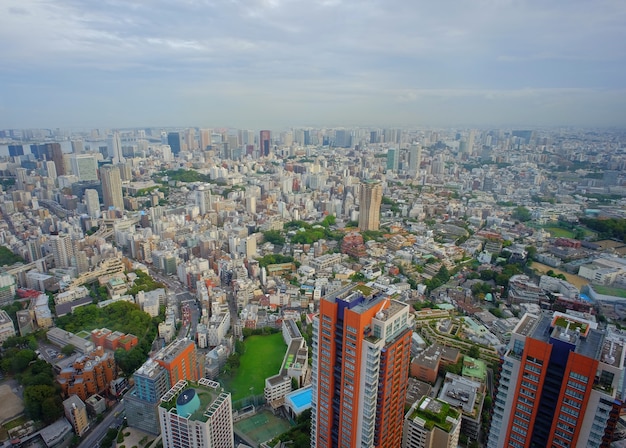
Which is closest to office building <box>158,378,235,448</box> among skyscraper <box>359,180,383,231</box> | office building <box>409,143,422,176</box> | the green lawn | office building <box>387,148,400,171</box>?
the green lawn

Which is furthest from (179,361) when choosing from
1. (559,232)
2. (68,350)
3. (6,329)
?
(559,232)

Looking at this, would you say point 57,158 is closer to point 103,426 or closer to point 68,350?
point 68,350

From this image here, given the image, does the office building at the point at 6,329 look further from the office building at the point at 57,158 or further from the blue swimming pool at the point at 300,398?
the office building at the point at 57,158

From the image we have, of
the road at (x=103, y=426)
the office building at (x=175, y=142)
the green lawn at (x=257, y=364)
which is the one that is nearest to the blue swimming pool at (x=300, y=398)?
the green lawn at (x=257, y=364)

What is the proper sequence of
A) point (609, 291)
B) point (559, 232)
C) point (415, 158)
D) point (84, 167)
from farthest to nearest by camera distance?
point (415, 158), point (84, 167), point (559, 232), point (609, 291)

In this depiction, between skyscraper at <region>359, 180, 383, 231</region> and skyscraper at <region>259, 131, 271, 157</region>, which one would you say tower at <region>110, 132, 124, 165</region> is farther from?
skyscraper at <region>359, 180, 383, 231</region>
